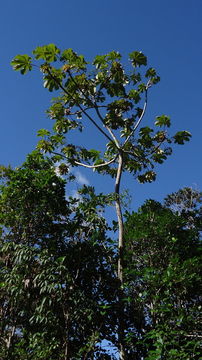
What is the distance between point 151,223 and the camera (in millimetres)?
6324

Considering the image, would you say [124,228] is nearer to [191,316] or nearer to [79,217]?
[79,217]

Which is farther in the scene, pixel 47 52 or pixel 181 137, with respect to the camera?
pixel 181 137

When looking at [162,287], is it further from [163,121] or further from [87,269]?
[163,121]

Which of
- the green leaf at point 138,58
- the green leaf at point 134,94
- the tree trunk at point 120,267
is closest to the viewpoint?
the tree trunk at point 120,267

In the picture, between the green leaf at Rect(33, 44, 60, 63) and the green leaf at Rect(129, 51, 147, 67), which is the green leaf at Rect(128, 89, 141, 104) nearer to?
the green leaf at Rect(129, 51, 147, 67)

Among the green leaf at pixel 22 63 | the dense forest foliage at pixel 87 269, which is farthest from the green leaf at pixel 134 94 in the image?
the green leaf at pixel 22 63

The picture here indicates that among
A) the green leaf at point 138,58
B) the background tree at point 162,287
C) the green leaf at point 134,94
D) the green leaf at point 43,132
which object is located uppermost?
the green leaf at point 138,58

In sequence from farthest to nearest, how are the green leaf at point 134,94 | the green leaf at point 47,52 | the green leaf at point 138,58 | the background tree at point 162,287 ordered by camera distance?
the green leaf at point 134,94 < the green leaf at point 138,58 < the green leaf at point 47,52 < the background tree at point 162,287

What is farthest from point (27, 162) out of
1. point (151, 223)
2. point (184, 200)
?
point (184, 200)

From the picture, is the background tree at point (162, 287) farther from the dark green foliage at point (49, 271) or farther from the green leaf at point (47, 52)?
the green leaf at point (47, 52)

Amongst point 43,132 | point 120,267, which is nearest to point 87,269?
point 120,267

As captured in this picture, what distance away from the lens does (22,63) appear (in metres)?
7.53

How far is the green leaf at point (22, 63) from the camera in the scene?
7.45 meters

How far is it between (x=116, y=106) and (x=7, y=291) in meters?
5.51
